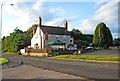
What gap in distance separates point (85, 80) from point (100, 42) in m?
57.5

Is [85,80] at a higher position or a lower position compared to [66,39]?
lower

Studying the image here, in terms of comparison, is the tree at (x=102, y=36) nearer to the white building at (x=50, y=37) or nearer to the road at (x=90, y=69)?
the white building at (x=50, y=37)

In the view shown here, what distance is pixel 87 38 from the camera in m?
95.6

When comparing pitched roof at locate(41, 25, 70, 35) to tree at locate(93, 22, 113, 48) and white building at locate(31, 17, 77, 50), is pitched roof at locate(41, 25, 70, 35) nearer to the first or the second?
white building at locate(31, 17, 77, 50)

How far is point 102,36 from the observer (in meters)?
67.2

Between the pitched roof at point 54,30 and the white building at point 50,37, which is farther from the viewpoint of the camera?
the pitched roof at point 54,30

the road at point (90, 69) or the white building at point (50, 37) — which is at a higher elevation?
the white building at point (50, 37)

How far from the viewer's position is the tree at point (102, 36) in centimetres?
6750

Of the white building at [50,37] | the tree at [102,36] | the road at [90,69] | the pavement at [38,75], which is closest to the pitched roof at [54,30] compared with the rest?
the white building at [50,37]

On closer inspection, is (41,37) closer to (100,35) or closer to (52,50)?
(52,50)

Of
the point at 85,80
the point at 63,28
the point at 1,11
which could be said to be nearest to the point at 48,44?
the point at 63,28

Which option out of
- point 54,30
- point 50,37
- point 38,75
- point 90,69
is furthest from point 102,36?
point 38,75

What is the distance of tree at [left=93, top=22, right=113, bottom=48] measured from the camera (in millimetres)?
67500

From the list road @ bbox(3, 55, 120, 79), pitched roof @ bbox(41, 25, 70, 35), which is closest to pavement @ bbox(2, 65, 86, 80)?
road @ bbox(3, 55, 120, 79)
